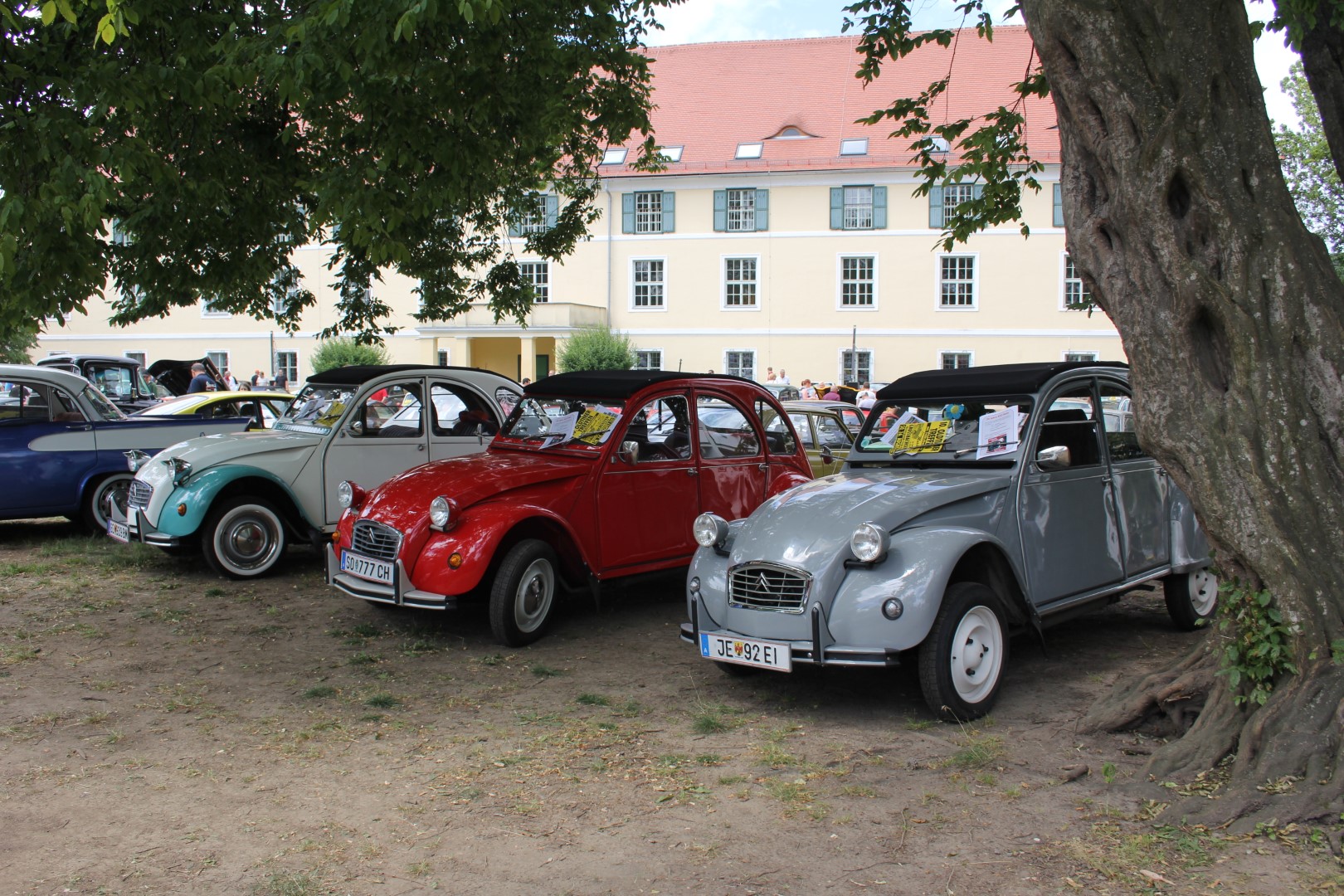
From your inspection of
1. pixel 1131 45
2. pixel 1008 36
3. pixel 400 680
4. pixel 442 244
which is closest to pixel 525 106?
pixel 442 244

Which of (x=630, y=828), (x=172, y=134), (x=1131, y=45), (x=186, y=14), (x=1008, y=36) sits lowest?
(x=630, y=828)

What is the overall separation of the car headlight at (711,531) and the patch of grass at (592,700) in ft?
3.44

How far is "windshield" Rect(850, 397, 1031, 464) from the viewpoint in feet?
21.1

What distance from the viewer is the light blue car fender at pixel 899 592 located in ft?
17.3

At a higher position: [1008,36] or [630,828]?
[1008,36]

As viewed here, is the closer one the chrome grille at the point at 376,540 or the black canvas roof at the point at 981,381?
the black canvas roof at the point at 981,381

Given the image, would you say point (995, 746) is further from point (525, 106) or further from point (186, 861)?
point (525, 106)

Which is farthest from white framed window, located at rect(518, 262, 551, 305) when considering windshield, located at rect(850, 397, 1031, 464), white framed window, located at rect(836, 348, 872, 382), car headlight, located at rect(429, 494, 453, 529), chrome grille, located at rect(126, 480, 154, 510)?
windshield, located at rect(850, 397, 1031, 464)

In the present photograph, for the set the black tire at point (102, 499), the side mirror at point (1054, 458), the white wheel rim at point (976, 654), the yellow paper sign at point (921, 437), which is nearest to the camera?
the white wheel rim at point (976, 654)

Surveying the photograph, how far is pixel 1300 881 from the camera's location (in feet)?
12.1

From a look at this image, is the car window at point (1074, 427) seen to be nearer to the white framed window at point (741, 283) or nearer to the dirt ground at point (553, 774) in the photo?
the dirt ground at point (553, 774)

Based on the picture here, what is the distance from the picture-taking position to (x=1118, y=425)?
7152mm

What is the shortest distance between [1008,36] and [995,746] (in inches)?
1716

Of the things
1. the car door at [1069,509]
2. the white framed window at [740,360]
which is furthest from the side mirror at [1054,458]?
the white framed window at [740,360]
